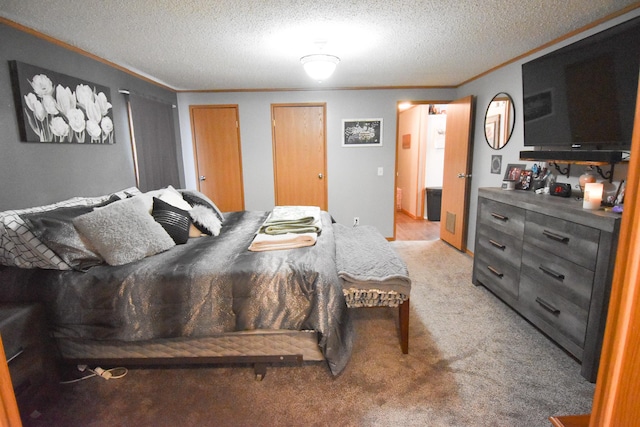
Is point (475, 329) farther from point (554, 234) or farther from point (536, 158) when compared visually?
point (536, 158)

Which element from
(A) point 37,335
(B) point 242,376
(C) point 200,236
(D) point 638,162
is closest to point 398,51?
(C) point 200,236

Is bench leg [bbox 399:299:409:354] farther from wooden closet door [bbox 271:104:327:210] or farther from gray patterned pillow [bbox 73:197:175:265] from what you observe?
wooden closet door [bbox 271:104:327:210]

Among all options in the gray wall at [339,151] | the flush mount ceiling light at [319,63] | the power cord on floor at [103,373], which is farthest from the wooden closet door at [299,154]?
the power cord on floor at [103,373]

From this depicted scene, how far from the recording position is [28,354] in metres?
1.65

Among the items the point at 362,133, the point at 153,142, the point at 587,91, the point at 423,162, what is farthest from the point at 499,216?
the point at 153,142

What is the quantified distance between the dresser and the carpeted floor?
0.23 meters

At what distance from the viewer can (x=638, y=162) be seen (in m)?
0.58

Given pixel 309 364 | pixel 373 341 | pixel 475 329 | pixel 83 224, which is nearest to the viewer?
pixel 83 224

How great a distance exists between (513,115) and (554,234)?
163cm

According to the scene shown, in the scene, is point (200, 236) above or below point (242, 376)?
above

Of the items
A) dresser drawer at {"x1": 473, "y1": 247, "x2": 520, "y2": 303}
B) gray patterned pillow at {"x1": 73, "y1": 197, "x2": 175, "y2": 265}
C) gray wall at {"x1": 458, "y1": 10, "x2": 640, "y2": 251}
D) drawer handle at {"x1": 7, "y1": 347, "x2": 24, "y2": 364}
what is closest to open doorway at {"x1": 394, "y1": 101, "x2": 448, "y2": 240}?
gray wall at {"x1": 458, "y1": 10, "x2": 640, "y2": 251}

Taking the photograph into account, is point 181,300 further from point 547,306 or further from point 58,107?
point 547,306

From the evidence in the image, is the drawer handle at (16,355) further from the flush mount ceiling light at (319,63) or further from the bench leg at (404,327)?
the flush mount ceiling light at (319,63)

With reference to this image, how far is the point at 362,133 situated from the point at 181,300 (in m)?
3.53
